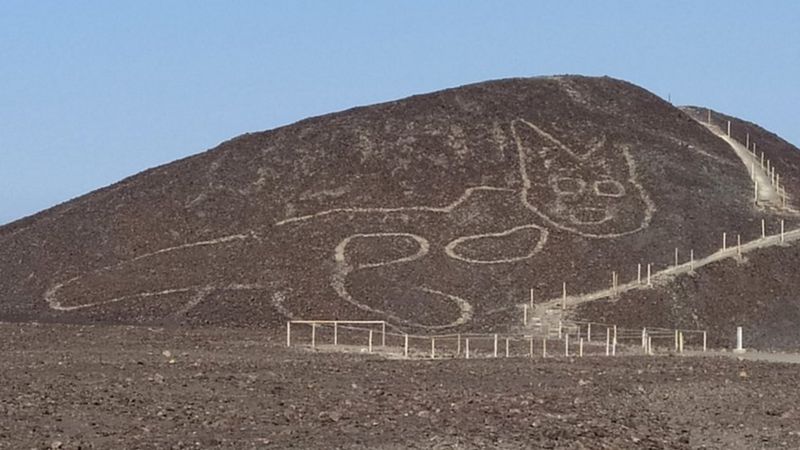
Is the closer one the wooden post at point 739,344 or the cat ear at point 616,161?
the wooden post at point 739,344

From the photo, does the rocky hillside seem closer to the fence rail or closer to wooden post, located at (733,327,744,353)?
the fence rail

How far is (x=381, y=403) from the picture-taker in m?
30.1

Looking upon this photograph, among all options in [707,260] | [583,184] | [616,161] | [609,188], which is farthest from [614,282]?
[616,161]

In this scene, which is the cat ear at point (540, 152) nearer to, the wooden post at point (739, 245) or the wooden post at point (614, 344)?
the wooden post at point (739, 245)

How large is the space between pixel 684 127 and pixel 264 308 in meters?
32.8

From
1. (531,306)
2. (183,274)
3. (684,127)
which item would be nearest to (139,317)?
(183,274)

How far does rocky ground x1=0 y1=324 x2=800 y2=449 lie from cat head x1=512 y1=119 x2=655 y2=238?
2942 cm

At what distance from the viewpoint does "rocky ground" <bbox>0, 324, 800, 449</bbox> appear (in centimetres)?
2534

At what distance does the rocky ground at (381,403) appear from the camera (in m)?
25.3

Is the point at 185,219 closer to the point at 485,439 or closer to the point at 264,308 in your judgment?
the point at 264,308

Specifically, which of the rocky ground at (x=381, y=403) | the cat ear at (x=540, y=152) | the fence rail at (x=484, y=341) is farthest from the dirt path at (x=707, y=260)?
the rocky ground at (x=381, y=403)

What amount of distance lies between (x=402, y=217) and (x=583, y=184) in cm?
985

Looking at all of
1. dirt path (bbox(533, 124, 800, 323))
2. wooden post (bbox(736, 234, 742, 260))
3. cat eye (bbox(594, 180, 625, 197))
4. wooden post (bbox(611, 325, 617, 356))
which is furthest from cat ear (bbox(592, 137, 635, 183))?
wooden post (bbox(611, 325, 617, 356))

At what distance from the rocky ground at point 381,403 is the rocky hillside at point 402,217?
22.1 meters
